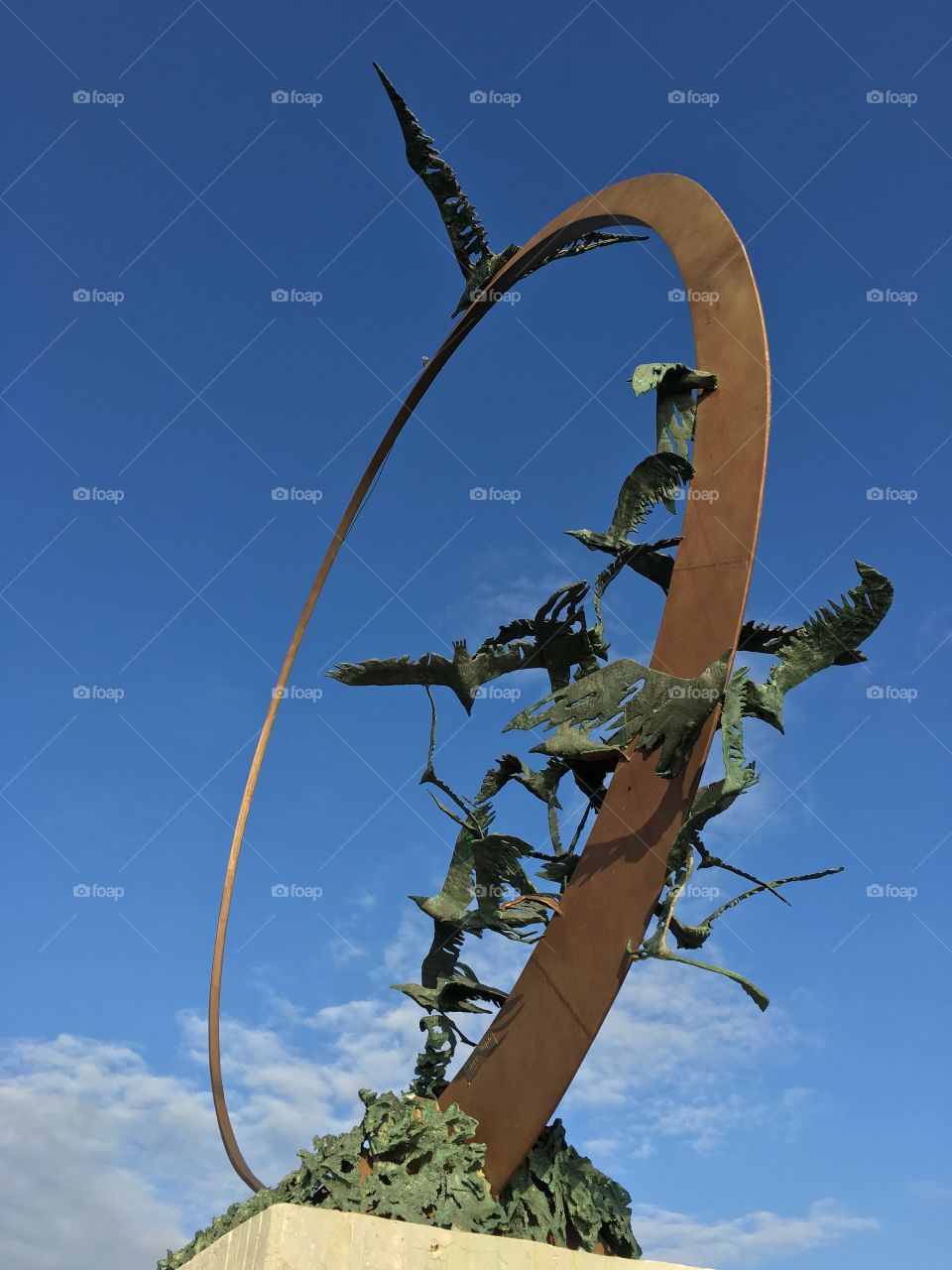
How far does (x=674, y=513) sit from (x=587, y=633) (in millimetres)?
1269

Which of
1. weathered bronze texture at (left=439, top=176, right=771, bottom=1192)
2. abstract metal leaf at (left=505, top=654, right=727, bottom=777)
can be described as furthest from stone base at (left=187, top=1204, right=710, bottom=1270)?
abstract metal leaf at (left=505, top=654, right=727, bottom=777)

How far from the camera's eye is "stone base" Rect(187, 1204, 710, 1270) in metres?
7.52

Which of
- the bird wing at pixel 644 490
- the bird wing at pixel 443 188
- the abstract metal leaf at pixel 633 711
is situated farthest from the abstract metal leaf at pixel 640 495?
the bird wing at pixel 443 188

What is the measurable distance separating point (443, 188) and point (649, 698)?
6.10 m

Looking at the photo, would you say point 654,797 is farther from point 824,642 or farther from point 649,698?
point 824,642

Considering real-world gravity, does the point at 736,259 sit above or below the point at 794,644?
above

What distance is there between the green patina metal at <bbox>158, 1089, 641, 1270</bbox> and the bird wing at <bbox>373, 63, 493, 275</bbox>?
8066 millimetres

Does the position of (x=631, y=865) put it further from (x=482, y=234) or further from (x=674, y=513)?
(x=482, y=234)

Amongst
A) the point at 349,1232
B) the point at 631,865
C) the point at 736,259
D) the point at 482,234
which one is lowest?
the point at 349,1232

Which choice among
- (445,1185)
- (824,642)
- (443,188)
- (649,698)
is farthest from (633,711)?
(443,188)

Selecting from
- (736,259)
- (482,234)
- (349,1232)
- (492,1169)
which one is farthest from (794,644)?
(482,234)

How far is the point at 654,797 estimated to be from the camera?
28.6ft

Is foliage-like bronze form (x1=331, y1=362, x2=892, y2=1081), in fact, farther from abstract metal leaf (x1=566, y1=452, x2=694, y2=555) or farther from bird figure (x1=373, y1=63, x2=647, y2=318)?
bird figure (x1=373, y1=63, x2=647, y2=318)

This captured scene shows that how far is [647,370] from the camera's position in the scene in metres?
9.36
